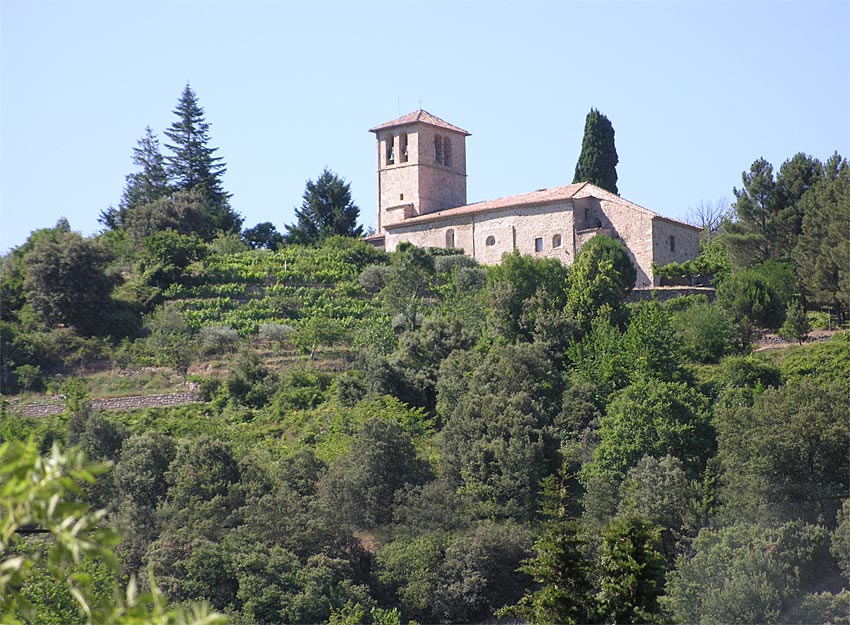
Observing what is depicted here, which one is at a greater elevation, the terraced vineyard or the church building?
the church building

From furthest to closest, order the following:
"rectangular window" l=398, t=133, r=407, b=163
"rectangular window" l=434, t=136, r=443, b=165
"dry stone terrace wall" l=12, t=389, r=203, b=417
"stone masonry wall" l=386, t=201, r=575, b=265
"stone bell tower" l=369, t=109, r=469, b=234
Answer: "rectangular window" l=434, t=136, r=443, b=165 < "rectangular window" l=398, t=133, r=407, b=163 < "stone bell tower" l=369, t=109, r=469, b=234 < "stone masonry wall" l=386, t=201, r=575, b=265 < "dry stone terrace wall" l=12, t=389, r=203, b=417

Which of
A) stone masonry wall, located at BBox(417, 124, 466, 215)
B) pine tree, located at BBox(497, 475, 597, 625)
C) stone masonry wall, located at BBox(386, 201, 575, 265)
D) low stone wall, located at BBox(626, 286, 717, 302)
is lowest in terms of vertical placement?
pine tree, located at BBox(497, 475, 597, 625)

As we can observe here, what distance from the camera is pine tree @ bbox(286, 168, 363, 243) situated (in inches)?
2084

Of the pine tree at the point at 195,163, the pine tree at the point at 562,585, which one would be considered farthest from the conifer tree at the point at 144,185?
the pine tree at the point at 562,585

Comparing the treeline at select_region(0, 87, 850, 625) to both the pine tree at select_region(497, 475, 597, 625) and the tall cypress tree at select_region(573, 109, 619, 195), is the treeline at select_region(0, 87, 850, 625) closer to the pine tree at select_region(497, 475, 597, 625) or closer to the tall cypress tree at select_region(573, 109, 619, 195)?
the pine tree at select_region(497, 475, 597, 625)

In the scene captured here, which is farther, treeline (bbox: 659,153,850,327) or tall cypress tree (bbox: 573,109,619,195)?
tall cypress tree (bbox: 573,109,619,195)

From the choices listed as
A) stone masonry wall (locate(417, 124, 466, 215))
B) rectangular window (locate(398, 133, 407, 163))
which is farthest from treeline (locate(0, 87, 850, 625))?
rectangular window (locate(398, 133, 407, 163))

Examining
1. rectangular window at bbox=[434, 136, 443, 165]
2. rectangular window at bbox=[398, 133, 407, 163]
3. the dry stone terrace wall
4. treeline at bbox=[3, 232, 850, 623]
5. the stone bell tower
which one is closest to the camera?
treeline at bbox=[3, 232, 850, 623]

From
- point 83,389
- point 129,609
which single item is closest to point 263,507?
point 83,389

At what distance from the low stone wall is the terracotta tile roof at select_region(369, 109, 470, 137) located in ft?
44.6

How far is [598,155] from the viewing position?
49.0 m

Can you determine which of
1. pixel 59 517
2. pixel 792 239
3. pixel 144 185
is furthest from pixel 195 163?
pixel 59 517

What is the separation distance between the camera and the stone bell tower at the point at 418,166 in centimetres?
4844

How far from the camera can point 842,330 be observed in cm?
3484
